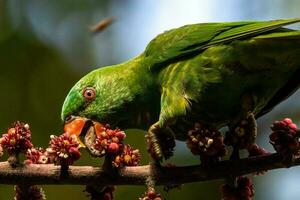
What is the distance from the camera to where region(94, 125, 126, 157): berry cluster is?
4266 millimetres

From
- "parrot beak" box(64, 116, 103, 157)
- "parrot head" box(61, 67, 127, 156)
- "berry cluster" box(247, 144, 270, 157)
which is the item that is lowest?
"berry cluster" box(247, 144, 270, 157)

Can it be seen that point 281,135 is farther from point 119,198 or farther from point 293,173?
point 293,173

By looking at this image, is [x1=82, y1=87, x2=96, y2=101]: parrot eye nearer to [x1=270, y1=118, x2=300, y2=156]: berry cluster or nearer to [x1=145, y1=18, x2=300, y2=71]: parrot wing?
[x1=145, y1=18, x2=300, y2=71]: parrot wing

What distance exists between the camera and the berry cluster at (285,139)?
4266mm

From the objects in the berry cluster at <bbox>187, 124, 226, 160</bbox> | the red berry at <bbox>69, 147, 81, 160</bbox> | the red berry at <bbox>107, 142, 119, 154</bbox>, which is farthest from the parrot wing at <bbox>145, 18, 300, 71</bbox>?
the red berry at <bbox>69, 147, 81, 160</bbox>

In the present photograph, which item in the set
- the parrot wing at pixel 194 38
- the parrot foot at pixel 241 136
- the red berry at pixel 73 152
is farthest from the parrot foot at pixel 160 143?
the parrot wing at pixel 194 38

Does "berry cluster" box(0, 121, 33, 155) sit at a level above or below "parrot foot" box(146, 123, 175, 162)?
above

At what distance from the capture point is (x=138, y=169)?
171 inches

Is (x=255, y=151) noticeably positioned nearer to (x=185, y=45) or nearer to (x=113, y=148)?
(x=113, y=148)

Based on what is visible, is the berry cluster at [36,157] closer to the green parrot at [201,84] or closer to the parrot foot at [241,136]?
the green parrot at [201,84]

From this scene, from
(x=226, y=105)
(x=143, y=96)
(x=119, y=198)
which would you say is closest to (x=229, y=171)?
(x=226, y=105)

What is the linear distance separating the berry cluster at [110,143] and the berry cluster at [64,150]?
0.48 ft

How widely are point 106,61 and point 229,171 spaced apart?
183 inches

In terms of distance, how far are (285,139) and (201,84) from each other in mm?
1148
